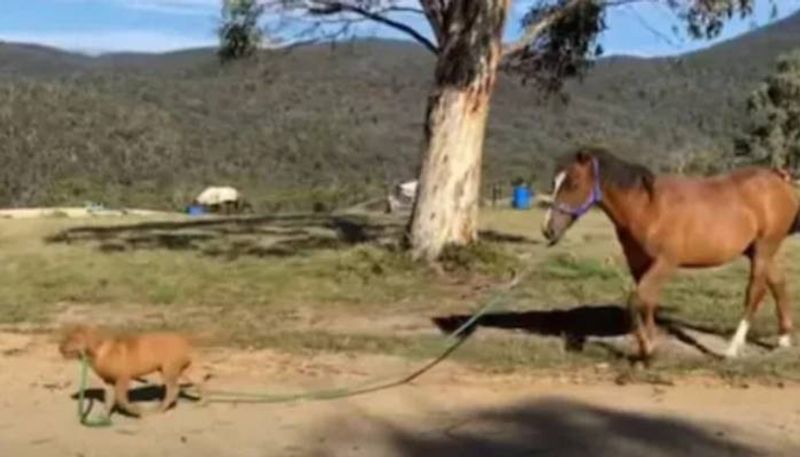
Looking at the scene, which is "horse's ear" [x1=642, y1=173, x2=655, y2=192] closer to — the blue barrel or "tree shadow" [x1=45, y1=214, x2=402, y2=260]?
"tree shadow" [x1=45, y1=214, x2=402, y2=260]

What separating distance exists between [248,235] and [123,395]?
13.2 metres

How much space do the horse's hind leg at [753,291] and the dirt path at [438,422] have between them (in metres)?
1.16

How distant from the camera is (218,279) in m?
18.0

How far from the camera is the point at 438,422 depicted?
1030cm

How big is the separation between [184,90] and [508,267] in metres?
34.0

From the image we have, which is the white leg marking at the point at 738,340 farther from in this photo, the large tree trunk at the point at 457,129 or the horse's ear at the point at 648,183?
the large tree trunk at the point at 457,129

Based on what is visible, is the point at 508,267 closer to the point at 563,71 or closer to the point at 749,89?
the point at 563,71

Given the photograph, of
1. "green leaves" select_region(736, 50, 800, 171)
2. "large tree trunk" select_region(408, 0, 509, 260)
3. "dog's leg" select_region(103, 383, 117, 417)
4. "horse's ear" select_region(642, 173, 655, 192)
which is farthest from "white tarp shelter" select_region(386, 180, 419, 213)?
"dog's leg" select_region(103, 383, 117, 417)

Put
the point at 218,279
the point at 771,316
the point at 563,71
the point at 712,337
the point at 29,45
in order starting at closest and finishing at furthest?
the point at 712,337, the point at 771,316, the point at 218,279, the point at 563,71, the point at 29,45

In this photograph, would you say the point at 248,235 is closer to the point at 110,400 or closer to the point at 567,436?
the point at 110,400

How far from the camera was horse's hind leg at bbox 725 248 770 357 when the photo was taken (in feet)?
41.3

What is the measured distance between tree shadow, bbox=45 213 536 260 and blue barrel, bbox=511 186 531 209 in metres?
3.56

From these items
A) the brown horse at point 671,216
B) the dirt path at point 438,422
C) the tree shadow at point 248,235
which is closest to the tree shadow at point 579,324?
the brown horse at point 671,216

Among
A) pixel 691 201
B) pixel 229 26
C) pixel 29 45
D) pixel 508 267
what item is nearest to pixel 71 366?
pixel 691 201
